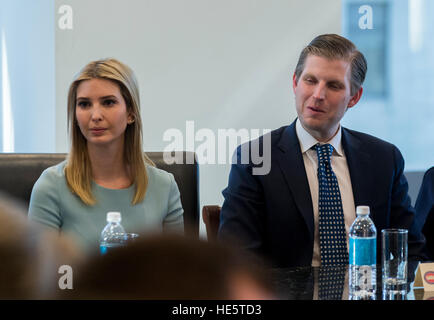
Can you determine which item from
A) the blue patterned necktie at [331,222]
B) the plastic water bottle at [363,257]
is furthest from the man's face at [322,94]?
the plastic water bottle at [363,257]

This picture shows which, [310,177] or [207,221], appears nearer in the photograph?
[310,177]

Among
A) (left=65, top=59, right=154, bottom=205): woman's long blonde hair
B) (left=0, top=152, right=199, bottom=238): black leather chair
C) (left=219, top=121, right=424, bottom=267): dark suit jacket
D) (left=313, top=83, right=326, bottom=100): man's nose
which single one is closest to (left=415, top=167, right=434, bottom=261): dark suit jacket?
(left=219, top=121, right=424, bottom=267): dark suit jacket

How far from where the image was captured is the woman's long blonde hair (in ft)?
6.27

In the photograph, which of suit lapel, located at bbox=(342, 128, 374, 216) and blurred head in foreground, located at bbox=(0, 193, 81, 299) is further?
suit lapel, located at bbox=(342, 128, 374, 216)

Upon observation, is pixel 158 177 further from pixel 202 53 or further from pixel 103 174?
pixel 202 53

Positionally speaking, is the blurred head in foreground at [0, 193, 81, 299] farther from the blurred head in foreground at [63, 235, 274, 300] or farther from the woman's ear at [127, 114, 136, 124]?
the woman's ear at [127, 114, 136, 124]

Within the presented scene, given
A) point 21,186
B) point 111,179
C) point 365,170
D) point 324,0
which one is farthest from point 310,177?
point 324,0

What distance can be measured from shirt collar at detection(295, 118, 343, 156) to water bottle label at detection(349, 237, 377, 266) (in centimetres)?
48

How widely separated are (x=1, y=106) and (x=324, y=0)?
5.96 feet

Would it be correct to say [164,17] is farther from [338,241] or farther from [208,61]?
[338,241]

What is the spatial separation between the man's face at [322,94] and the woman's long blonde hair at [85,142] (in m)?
0.57

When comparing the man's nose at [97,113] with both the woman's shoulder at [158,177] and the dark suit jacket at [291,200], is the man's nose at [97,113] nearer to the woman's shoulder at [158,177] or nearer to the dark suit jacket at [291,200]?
the woman's shoulder at [158,177]

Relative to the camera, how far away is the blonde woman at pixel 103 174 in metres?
1.87
